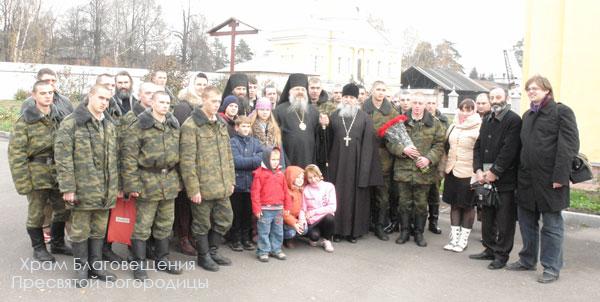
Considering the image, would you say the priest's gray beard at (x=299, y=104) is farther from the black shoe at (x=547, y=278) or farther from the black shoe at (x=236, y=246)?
the black shoe at (x=547, y=278)

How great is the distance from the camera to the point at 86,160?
5422 mm

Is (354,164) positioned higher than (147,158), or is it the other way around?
(147,158)

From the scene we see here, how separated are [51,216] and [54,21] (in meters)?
48.0

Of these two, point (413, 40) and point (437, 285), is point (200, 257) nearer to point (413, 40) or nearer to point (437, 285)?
point (437, 285)

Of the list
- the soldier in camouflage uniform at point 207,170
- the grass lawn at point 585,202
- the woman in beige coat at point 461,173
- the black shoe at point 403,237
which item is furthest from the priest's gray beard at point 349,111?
the grass lawn at point 585,202

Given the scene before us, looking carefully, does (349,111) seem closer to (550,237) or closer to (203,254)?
(203,254)

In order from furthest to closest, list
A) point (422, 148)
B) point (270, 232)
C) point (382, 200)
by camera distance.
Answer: point (382, 200), point (422, 148), point (270, 232)

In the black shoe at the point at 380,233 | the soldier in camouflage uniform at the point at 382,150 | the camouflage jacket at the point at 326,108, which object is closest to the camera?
the black shoe at the point at 380,233

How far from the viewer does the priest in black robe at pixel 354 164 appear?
7.70 metres

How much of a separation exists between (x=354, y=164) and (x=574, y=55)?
612 cm

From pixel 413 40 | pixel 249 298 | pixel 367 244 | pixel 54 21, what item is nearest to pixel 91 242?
pixel 249 298

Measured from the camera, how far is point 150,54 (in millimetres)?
54375

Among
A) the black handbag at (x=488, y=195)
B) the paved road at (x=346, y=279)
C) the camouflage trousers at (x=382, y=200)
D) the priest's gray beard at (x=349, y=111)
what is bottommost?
the paved road at (x=346, y=279)

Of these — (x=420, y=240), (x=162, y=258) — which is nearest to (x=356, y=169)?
(x=420, y=240)
